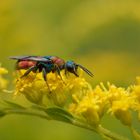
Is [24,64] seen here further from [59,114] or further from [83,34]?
[83,34]

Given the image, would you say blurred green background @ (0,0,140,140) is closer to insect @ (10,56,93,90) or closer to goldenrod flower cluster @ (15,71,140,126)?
insect @ (10,56,93,90)

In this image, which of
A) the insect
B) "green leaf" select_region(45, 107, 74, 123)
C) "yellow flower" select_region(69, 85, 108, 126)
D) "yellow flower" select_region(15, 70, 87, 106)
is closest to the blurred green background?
the insect

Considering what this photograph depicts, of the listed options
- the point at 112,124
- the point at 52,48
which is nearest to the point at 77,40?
the point at 52,48

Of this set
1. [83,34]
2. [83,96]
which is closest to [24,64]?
[83,96]

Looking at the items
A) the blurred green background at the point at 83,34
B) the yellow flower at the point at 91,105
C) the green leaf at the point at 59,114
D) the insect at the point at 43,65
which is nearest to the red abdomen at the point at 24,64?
the insect at the point at 43,65

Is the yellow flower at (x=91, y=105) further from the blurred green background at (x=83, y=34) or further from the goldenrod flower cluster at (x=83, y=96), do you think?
the blurred green background at (x=83, y=34)

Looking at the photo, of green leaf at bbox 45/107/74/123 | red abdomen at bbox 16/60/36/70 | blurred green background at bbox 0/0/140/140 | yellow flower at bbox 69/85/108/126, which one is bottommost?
green leaf at bbox 45/107/74/123
